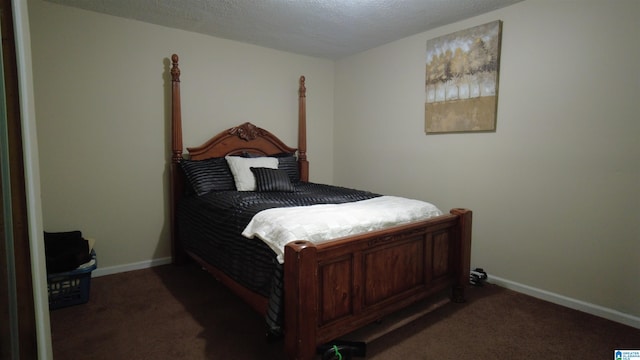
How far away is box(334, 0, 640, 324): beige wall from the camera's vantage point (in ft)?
7.00

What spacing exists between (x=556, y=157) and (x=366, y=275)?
1713mm

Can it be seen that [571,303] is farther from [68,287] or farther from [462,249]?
[68,287]

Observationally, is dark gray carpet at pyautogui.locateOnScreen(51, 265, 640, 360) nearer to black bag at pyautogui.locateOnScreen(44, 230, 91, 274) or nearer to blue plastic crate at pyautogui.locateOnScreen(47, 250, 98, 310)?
blue plastic crate at pyautogui.locateOnScreen(47, 250, 98, 310)

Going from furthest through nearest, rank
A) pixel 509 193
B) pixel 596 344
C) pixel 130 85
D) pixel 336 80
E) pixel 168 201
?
pixel 336 80
pixel 168 201
pixel 130 85
pixel 509 193
pixel 596 344

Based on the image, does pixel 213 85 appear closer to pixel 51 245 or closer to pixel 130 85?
pixel 130 85

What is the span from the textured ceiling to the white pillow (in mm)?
1228

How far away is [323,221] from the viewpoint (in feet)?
6.00

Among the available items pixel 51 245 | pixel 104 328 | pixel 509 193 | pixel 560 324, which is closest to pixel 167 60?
pixel 51 245

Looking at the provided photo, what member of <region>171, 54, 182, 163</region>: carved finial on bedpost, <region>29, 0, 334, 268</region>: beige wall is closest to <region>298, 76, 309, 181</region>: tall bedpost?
<region>29, 0, 334, 268</region>: beige wall

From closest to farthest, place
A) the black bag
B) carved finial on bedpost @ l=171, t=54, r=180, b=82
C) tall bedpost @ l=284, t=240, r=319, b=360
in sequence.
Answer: tall bedpost @ l=284, t=240, r=319, b=360 < the black bag < carved finial on bedpost @ l=171, t=54, r=180, b=82

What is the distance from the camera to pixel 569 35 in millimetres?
2316

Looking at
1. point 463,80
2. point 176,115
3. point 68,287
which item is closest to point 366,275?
point 463,80

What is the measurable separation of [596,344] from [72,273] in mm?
3362

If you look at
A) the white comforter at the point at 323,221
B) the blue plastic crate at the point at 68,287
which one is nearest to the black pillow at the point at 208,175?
the blue plastic crate at the point at 68,287
